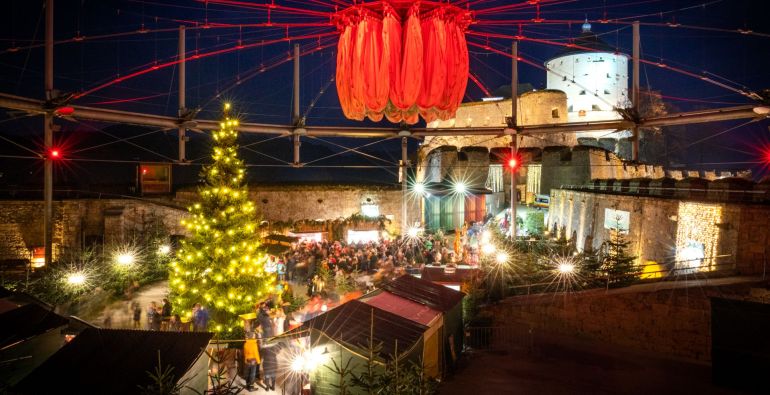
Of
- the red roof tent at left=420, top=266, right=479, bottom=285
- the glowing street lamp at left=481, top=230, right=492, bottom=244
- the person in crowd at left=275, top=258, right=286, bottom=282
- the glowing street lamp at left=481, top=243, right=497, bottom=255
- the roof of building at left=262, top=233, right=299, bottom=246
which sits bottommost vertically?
the person in crowd at left=275, top=258, right=286, bottom=282

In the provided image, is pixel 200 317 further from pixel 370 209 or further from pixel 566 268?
pixel 370 209

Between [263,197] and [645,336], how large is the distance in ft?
67.6

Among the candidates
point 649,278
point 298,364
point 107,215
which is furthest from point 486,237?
point 107,215

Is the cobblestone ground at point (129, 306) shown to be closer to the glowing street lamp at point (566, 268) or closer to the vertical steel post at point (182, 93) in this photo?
the vertical steel post at point (182, 93)

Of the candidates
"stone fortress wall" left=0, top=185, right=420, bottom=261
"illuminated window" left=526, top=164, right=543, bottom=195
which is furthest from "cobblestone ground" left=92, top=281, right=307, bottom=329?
"illuminated window" left=526, top=164, right=543, bottom=195

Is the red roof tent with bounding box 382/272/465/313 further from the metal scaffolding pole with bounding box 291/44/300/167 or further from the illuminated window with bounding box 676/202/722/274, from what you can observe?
the metal scaffolding pole with bounding box 291/44/300/167

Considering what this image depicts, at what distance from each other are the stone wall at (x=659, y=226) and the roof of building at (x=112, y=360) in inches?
422

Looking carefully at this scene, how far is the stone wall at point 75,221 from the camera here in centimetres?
1714

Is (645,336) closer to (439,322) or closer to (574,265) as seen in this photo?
(574,265)

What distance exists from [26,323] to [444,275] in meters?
8.96

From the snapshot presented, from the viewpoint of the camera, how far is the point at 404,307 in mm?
8547

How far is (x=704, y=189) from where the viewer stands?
12102mm

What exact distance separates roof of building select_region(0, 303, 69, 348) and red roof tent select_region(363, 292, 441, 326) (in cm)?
504

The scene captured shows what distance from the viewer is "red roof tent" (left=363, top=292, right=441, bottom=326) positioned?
8.27 metres
